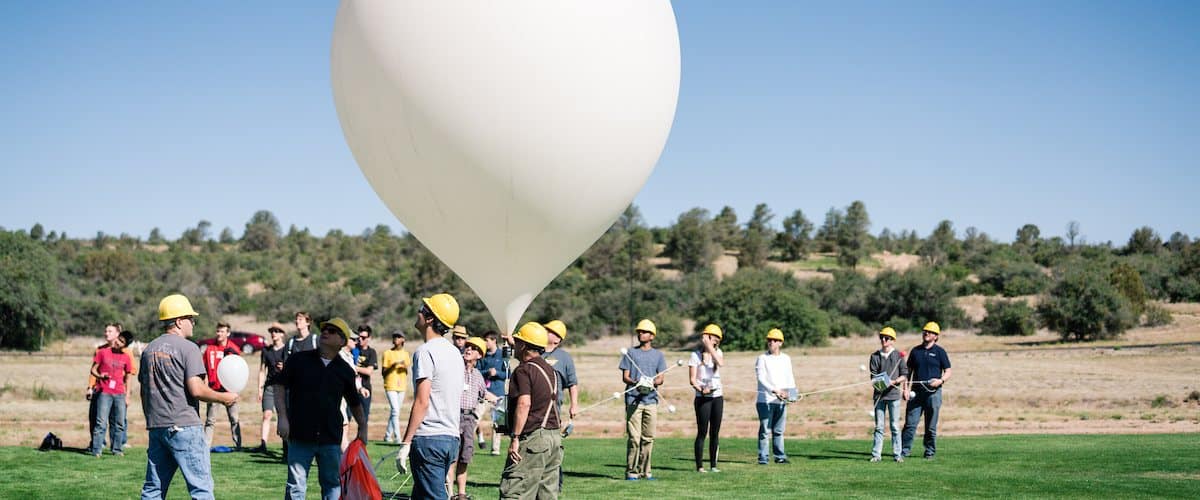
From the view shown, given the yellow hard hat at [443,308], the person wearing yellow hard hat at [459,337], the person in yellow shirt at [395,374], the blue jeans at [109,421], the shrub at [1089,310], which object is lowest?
the blue jeans at [109,421]

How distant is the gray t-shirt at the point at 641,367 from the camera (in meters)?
11.9

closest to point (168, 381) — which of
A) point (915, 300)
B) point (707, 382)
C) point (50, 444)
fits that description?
point (707, 382)

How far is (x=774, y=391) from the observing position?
44.3ft

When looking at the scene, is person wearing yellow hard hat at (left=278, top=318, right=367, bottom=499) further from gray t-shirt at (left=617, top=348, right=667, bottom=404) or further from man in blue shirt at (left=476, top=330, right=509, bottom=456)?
man in blue shirt at (left=476, top=330, right=509, bottom=456)

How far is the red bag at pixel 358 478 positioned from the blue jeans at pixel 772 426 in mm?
7463

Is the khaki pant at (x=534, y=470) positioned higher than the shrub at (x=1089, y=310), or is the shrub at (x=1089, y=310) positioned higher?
the shrub at (x=1089, y=310)

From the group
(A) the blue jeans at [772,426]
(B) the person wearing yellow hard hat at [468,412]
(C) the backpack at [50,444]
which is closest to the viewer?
(B) the person wearing yellow hard hat at [468,412]

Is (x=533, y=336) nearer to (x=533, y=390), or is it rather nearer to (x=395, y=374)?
(x=533, y=390)

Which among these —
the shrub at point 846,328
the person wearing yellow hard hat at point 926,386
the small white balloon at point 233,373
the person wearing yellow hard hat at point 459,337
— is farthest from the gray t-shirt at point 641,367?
the shrub at point 846,328

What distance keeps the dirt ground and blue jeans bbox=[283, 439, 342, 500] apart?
6415 millimetres

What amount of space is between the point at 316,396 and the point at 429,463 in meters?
0.99

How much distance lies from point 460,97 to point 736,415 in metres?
18.5

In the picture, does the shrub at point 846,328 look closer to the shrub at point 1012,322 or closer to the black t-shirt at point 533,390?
the shrub at point 1012,322

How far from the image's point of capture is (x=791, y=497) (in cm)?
1065
